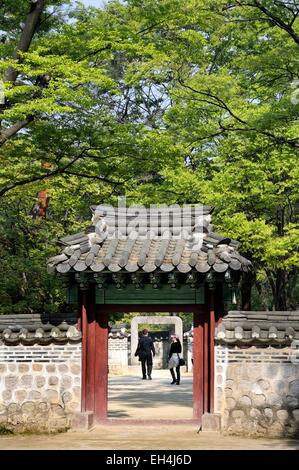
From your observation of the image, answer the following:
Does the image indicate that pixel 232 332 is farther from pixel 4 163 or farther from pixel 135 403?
pixel 4 163

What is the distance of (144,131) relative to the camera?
20703 millimetres

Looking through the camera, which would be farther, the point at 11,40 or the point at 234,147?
the point at 234,147

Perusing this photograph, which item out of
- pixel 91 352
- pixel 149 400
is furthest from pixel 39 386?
pixel 149 400

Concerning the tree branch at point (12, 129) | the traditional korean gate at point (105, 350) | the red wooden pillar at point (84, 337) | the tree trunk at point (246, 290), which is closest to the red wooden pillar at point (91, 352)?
the traditional korean gate at point (105, 350)

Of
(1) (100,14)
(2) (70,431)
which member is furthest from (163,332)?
(2) (70,431)

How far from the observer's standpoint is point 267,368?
44.4 feet

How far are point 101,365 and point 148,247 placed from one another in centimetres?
252

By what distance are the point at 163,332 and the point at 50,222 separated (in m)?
19.2

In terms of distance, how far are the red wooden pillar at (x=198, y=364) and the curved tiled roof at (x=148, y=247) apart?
125 cm

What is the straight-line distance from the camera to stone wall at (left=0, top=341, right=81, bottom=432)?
45.5 ft

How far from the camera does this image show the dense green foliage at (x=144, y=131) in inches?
699

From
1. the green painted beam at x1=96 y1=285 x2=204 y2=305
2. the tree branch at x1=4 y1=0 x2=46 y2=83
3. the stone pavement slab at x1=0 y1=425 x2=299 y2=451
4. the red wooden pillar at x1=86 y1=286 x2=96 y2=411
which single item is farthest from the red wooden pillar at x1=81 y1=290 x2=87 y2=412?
the tree branch at x1=4 y1=0 x2=46 y2=83

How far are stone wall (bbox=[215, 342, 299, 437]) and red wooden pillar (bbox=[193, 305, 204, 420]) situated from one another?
1.82 ft

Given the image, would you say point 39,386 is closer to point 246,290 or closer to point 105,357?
point 105,357
